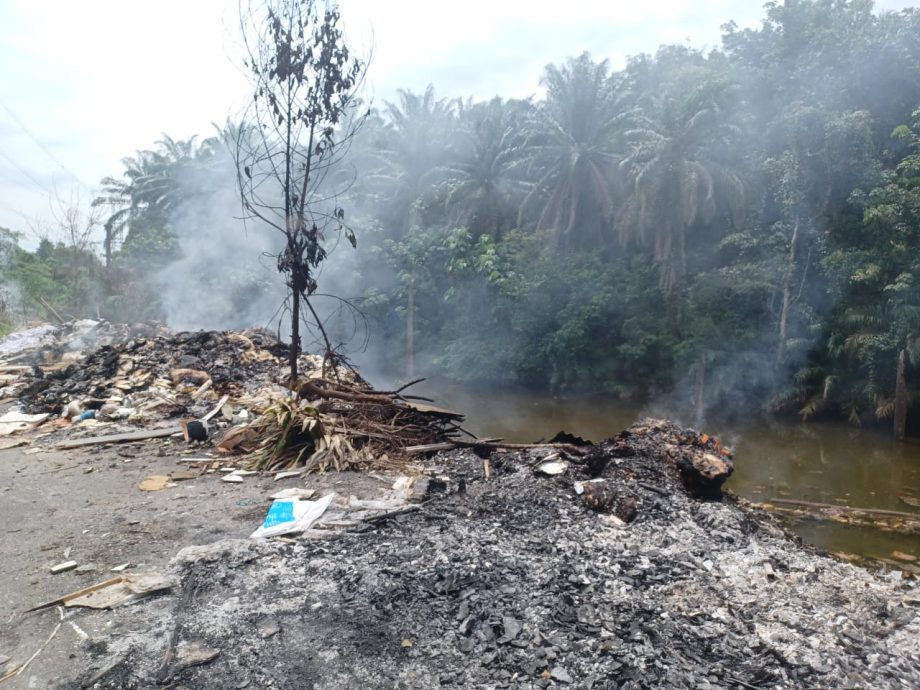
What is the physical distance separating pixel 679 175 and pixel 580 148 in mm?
4997

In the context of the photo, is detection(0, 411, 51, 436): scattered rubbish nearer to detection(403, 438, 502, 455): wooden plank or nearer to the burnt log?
detection(403, 438, 502, 455): wooden plank

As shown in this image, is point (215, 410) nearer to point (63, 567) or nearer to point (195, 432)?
point (195, 432)

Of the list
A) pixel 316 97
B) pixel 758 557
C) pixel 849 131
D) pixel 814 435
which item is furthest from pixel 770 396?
pixel 316 97

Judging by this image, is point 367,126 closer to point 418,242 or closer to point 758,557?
point 418,242

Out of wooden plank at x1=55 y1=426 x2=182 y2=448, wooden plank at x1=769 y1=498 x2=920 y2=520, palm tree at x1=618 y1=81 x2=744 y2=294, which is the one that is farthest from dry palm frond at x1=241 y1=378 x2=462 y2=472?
palm tree at x1=618 y1=81 x2=744 y2=294

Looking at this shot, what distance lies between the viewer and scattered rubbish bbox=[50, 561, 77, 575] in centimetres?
374

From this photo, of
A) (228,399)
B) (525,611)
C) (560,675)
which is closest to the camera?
(560,675)

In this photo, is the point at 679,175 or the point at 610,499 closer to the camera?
the point at 610,499

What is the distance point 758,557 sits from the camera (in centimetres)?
448

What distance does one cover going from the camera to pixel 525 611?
3291 mm

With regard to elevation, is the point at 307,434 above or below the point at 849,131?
below

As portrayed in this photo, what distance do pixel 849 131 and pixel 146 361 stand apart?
62.0 ft

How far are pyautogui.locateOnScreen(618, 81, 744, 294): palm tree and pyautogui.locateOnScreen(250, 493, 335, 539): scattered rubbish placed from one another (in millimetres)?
18293

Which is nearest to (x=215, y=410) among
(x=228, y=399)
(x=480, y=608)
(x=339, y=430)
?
(x=228, y=399)
